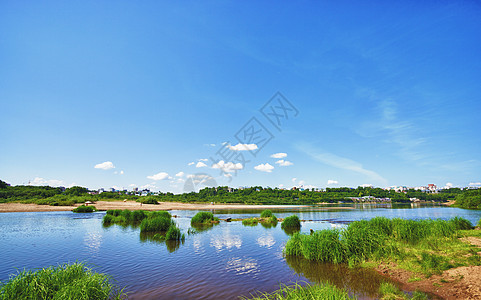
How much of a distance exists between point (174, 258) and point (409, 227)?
19.3 metres

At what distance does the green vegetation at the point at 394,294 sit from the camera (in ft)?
31.9

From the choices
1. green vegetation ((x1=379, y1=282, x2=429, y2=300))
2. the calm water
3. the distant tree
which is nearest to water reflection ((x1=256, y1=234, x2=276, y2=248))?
the calm water

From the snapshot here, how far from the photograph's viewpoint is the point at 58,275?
8820 millimetres

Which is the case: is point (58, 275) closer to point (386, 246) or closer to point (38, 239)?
point (386, 246)

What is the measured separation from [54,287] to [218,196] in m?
163

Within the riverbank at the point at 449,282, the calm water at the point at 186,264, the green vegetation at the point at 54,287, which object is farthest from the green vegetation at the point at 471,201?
the green vegetation at the point at 54,287

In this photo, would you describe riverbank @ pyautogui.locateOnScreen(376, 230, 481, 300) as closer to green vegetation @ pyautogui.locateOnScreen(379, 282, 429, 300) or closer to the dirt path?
the dirt path

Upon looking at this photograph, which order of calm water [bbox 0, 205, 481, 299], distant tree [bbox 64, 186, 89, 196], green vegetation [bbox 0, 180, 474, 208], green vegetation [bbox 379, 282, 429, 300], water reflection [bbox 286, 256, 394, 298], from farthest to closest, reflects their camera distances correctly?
1. distant tree [bbox 64, 186, 89, 196]
2. green vegetation [bbox 0, 180, 474, 208]
3. calm water [bbox 0, 205, 481, 299]
4. water reflection [bbox 286, 256, 394, 298]
5. green vegetation [bbox 379, 282, 429, 300]

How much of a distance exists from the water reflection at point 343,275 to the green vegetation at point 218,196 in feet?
328

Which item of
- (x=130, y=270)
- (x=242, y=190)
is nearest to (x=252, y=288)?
(x=130, y=270)

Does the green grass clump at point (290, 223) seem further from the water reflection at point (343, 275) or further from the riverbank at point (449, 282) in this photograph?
the riverbank at point (449, 282)

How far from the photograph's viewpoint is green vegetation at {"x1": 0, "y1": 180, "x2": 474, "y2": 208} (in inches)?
3674

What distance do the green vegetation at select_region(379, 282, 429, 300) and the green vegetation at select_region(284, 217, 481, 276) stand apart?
3.07m

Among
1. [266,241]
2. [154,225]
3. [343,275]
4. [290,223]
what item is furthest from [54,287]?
[290,223]
